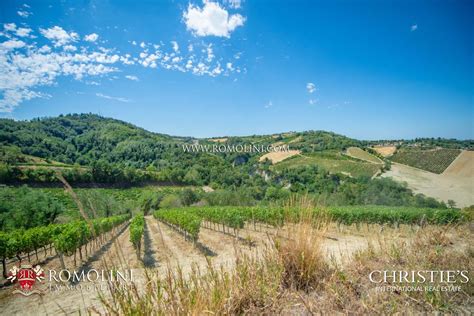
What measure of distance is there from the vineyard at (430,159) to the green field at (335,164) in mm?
11323

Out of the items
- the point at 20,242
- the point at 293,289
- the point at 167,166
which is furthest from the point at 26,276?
the point at 167,166

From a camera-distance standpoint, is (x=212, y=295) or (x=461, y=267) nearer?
(x=212, y=295)

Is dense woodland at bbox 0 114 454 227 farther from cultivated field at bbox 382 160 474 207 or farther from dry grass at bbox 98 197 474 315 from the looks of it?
dry grass at bbox 98 197 474 315

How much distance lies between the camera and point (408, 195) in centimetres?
5062

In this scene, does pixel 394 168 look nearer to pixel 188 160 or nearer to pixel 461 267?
pixel 188 160

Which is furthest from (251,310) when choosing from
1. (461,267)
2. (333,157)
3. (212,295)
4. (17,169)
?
(333,157)

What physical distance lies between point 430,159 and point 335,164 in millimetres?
26425

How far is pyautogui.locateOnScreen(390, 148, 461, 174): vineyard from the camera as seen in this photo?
62287mm

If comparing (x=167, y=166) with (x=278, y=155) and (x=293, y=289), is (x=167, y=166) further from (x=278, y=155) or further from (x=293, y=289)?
(x=293, y=289)

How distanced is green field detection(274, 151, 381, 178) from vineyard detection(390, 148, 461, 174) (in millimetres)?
11323

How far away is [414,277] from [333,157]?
91.7m

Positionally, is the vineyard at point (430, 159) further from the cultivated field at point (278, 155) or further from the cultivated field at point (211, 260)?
the cultivated field at point (211, 260)

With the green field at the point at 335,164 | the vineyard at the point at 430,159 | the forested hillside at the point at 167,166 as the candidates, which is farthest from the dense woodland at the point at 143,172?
the vineyard at the point at 430,159

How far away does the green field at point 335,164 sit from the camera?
71.9m
